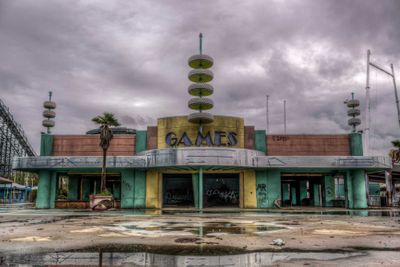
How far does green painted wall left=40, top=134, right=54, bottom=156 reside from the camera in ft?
140

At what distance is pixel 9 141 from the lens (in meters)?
66.6

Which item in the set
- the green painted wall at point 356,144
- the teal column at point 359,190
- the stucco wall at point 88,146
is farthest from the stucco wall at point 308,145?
the stucco wall at point 88,146

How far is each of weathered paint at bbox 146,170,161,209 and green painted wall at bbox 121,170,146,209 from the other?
45 centimetres

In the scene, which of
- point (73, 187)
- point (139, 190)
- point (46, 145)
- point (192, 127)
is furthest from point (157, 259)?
point (73, 187)

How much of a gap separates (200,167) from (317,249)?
27.3m

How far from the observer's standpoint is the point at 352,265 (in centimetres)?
707

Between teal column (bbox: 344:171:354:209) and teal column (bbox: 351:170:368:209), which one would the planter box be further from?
teal column (bbox: 351:170:368:209)

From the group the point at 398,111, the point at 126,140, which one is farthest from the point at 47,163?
the point at 398,111

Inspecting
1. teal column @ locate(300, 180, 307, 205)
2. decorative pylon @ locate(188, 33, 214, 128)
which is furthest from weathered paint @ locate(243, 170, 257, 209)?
teal column @ locate(300, 180, 307, 205)

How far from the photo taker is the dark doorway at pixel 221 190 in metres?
42.7

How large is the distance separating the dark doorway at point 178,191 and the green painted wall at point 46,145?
14175 mm

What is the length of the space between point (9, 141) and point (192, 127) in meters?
43.4

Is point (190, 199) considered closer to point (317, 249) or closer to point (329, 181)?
point (329, 181)

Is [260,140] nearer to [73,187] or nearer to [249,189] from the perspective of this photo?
[249,189]
